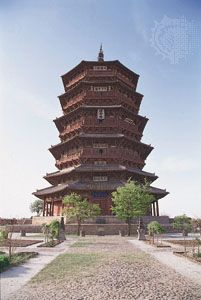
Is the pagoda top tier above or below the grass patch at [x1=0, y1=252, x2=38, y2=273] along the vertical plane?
above

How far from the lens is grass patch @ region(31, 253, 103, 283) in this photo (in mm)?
9589

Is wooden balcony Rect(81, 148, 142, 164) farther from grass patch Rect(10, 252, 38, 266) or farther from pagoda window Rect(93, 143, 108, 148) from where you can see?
grass patch Rect(10, 252, 38, 266)

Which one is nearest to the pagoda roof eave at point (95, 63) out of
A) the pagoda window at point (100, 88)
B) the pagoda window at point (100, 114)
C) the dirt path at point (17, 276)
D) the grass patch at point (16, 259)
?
the pagoda window at point (100, 88)

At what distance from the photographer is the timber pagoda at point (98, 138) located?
37.1m

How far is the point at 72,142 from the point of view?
39.7 m

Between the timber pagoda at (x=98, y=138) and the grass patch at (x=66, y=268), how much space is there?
21916mm

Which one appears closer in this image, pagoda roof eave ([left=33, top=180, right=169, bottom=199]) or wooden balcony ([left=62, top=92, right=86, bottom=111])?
pagoda roof eave ([left=33, top=180, right=169, bottom=199])

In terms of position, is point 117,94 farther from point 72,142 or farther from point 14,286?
point 14,286

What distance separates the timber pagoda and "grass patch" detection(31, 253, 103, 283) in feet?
71.9

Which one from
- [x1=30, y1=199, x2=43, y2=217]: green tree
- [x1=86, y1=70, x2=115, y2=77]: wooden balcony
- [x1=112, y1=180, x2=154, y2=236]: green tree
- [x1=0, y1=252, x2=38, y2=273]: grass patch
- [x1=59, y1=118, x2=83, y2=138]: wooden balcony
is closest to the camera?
[x1=0, y1=252, x2=38, y2=273]: grass patch

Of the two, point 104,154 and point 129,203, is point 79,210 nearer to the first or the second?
point 129,203

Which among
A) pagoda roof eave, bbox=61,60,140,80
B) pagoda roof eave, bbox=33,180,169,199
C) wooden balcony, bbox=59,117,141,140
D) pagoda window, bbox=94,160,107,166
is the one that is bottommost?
pagoda roof eave, bbox=33,180,169,199

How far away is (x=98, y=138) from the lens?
3850 cm

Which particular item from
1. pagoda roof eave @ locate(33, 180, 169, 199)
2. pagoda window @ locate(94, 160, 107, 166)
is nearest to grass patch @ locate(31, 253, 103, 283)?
pagoda roof eave @ locate(33, 180, 169, 199)
